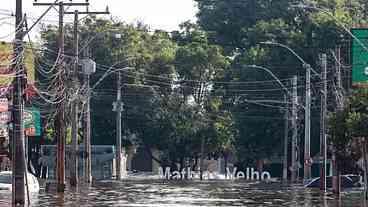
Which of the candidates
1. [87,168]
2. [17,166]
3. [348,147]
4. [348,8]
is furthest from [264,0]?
[17,166]

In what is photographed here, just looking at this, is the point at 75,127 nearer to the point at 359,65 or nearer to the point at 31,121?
the point at 31,121

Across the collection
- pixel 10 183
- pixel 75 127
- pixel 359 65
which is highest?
pixel 359 65

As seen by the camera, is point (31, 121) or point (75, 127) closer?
point (31, 121)

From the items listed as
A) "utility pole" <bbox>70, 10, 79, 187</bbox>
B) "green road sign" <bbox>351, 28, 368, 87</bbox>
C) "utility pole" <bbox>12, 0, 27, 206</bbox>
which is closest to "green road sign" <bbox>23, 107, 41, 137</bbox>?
"utility pole" <bbox>70, 10, 79, 187</bbox>

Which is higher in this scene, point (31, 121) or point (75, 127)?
point (31, 121)

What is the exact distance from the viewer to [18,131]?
1398 inches

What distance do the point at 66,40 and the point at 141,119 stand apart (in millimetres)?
11397

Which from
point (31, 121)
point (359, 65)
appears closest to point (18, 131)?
point (359, 65)

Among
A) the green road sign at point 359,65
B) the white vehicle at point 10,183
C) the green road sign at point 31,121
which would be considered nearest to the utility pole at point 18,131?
the white vehicle at point 10,183

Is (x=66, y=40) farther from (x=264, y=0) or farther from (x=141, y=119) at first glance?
(x=264, y=0)

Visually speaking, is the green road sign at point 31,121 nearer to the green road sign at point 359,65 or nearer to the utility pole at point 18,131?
the green road sign at point 359,65

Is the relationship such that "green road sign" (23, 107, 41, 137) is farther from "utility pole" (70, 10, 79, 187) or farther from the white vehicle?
the white vehicle

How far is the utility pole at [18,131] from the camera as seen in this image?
3531 centimetres

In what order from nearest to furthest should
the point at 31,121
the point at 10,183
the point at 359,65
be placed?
the point at 359,65, the point at 10,183, the point at 31,121
